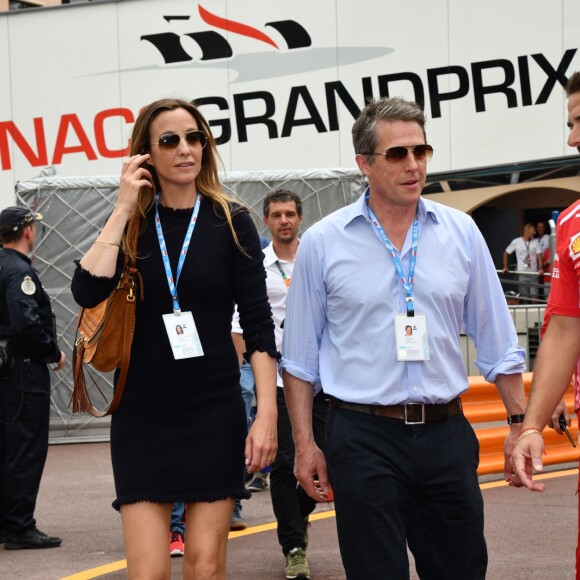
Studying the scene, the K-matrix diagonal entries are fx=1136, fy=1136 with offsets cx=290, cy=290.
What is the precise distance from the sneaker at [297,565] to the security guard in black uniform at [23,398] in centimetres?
181

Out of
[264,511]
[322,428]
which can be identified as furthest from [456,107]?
[322,428]

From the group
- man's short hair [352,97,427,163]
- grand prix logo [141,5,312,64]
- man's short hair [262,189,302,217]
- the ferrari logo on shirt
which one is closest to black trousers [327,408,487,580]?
the ferrari logo on shirt

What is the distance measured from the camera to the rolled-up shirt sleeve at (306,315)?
3779 millimetres

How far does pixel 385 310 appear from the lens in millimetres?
3629

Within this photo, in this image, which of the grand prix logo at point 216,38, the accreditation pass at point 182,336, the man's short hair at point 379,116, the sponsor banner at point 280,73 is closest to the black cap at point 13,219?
the accreditation pass at point 182,336

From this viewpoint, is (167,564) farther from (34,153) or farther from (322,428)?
(34,153)

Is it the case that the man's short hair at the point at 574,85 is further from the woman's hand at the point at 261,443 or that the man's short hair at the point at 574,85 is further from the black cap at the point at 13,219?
the black cap at the point at 13,219

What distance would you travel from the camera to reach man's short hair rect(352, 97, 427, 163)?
3.77 meters

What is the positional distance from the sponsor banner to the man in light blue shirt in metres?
13.8

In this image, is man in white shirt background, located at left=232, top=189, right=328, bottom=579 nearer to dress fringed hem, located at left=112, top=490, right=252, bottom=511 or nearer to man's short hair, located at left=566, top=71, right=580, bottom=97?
dress fringed hem, located at left=112, top=490, right=252, bottom=511

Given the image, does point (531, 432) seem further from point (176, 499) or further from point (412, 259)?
point (176, 499)

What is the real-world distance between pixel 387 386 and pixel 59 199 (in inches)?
319

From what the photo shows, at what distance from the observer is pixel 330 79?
58.1 ft

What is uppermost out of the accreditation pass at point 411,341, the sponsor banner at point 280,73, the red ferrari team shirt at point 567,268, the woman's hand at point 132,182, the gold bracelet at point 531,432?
the sponsor banner at point 280,73
